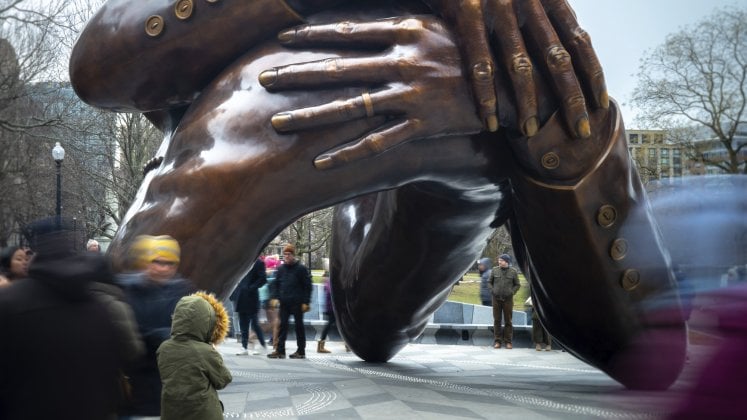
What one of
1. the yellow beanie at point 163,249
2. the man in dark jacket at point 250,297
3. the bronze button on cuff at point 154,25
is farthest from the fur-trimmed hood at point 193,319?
the man in dark jacket at point 250,297

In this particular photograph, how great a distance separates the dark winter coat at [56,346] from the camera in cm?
219

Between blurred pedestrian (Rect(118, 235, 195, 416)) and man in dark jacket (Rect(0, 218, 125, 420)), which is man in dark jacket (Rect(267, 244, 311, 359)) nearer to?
blurred pedestrian (Rect(118, 235, 195, 416))

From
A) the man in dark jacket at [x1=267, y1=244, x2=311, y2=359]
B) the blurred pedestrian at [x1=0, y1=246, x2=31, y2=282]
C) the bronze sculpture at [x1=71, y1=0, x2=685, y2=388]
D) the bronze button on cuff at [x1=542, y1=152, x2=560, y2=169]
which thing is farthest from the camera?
the man in dark jacket at [x1=267, y1=244, x2=311, y2=359]

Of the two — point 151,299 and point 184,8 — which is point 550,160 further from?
point 151,299

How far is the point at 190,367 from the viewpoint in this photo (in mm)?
3389

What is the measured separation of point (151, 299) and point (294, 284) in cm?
569

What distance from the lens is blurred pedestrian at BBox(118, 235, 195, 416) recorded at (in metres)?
3.57

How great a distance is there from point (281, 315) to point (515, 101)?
18.5 feet

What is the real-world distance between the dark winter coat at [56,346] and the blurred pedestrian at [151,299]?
109 cm

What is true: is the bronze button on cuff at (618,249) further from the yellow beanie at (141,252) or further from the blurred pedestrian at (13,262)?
the blurred pedestrian at (13,262)

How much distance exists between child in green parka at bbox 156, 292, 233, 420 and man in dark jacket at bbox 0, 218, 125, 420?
938mm

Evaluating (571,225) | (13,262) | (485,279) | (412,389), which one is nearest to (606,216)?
(571,225)

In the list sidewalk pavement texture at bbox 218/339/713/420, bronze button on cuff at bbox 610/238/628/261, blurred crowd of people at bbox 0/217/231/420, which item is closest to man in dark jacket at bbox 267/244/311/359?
sidewalk pavement texture at bbox 218/339/713/420

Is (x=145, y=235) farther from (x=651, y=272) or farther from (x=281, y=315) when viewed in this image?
(x=281, y=315)
